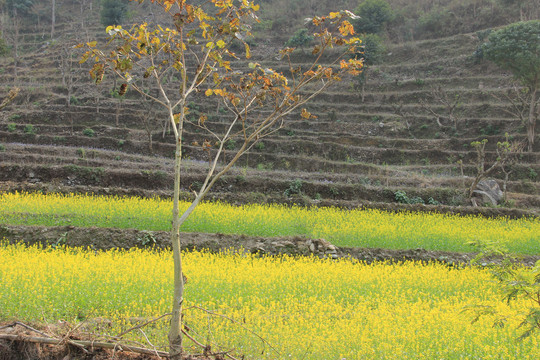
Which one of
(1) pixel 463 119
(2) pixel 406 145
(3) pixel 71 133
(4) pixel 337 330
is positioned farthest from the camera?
(1) pixel 463 119

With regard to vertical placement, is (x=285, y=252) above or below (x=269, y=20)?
below

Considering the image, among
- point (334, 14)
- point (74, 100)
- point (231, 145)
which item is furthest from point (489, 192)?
point (74, 100)

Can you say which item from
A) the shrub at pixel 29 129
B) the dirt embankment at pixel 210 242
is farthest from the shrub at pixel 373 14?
the dirt embankment at pixel 210 242

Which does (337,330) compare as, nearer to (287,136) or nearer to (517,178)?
(517,178)

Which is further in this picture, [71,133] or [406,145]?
[406,145]

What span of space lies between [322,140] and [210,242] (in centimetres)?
2000

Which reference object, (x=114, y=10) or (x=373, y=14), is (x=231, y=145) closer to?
(x=373, y=14)

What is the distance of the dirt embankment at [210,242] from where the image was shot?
10.9m

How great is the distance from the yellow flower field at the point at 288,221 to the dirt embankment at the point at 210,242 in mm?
983

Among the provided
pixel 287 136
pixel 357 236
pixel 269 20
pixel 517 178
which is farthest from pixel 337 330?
pixel 269 20

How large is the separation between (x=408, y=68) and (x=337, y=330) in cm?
4196

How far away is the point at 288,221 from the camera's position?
46.1ft

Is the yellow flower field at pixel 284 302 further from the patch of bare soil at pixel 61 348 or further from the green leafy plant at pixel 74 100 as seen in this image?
the green leafy plant at pixel 74 100

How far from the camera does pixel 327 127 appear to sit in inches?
1314
